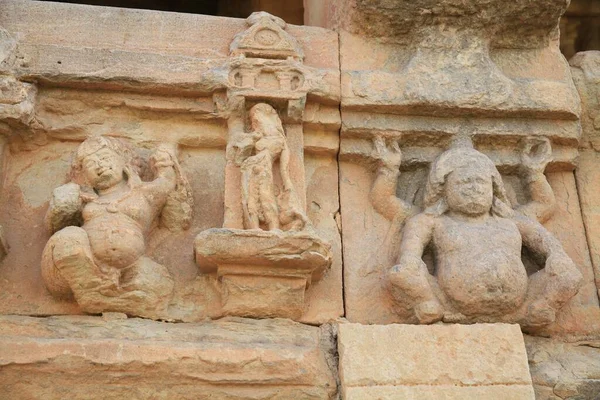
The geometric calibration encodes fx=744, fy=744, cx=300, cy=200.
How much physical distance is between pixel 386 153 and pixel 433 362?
3.61 feet

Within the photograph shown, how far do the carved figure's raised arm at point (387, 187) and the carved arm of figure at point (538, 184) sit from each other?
622 millimetres

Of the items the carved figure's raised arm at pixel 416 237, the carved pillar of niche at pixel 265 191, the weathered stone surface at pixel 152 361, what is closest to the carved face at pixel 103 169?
the carved pillar of niche at pixel 265 191

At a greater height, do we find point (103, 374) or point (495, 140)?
point (495, 140)

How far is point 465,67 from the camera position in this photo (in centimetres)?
388

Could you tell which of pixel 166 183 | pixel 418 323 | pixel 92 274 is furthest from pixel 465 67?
pixel 92 274

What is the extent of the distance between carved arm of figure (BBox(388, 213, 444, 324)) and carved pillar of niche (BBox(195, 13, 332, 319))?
323 millimetres

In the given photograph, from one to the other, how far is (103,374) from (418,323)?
4.44 ft

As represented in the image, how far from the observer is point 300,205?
11.1 ft

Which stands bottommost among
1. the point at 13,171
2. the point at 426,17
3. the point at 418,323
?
the point at 418,323

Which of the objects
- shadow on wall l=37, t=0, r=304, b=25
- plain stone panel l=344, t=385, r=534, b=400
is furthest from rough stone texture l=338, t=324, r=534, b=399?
shadow on wall l=37, t=0, r=304, b=25

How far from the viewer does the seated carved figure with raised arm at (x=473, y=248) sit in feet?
10.7

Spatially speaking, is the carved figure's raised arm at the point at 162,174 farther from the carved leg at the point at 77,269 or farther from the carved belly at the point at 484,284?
the carved belly at the point at 484,284

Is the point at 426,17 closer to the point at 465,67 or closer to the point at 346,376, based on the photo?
the point at 465,67

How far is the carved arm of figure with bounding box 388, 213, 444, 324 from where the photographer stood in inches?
127
